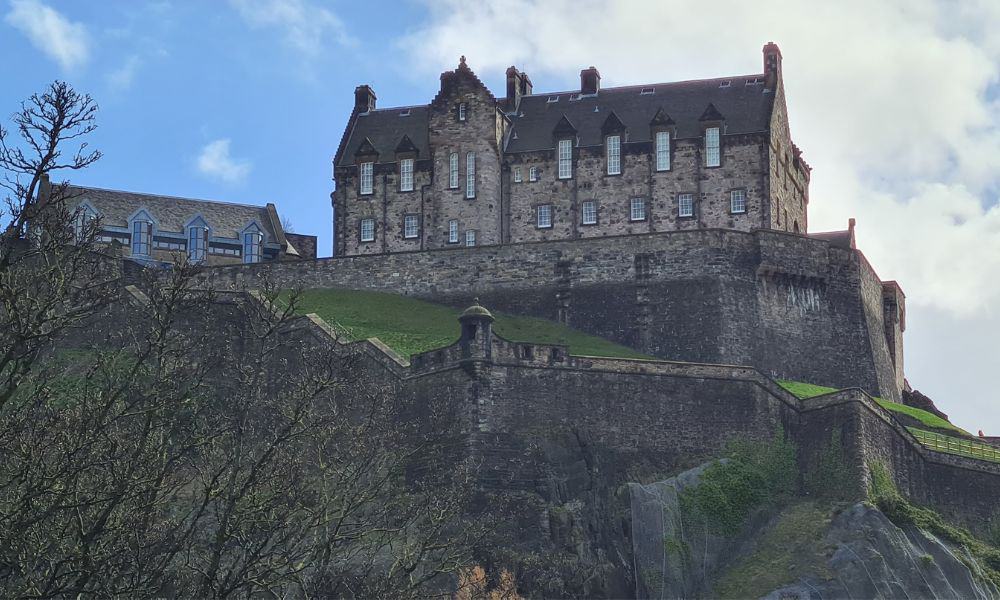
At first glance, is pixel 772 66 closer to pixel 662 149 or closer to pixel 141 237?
pixel 662 149

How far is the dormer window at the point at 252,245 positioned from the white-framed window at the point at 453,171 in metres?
12.5

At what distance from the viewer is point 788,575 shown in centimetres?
5138

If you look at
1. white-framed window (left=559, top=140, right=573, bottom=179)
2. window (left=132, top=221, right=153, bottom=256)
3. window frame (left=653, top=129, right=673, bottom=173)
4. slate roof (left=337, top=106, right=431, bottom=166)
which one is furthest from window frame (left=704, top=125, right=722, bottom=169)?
window (left=132, top=221, right=153, bottom=256)

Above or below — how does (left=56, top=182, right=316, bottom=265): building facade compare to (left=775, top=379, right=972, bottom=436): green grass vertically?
above

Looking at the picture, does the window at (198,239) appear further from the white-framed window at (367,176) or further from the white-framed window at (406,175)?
the white-framed window at (406,175)

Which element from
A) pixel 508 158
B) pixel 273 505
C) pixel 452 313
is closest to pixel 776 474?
pixel 452 313

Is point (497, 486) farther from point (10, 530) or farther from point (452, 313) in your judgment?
point (10, 530)

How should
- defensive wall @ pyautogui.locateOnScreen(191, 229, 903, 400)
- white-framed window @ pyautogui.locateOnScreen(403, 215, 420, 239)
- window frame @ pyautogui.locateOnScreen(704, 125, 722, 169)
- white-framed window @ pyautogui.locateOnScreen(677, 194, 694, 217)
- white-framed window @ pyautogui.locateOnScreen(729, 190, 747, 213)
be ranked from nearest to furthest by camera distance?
defensive wall @ pyautogui.locateOnScreen(191, 229, 903, 400), white-framed window @ pyautogui.locateOnScreen(729, 190, 747, 213), white-framed window @ pyautogui.locateOnScreen(677, 194, 694, 217), window frame @ pyautogui.locateOnScreen(704, 125, 722, 169), white-framed window @ pyautogui.locateOnScreen(403, 215, 420, 239)

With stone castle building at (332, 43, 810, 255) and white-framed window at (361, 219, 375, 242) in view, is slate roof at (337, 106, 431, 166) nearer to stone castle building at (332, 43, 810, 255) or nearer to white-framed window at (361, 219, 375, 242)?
stone castle building at (332, 43, 810, 255)

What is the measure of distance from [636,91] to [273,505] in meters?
55.8

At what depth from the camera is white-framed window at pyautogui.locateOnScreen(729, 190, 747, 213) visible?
2842 inches

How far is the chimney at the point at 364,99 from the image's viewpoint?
82875 millimetres

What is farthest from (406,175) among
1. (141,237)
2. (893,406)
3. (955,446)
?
(955,446)

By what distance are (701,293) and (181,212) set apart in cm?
3122
